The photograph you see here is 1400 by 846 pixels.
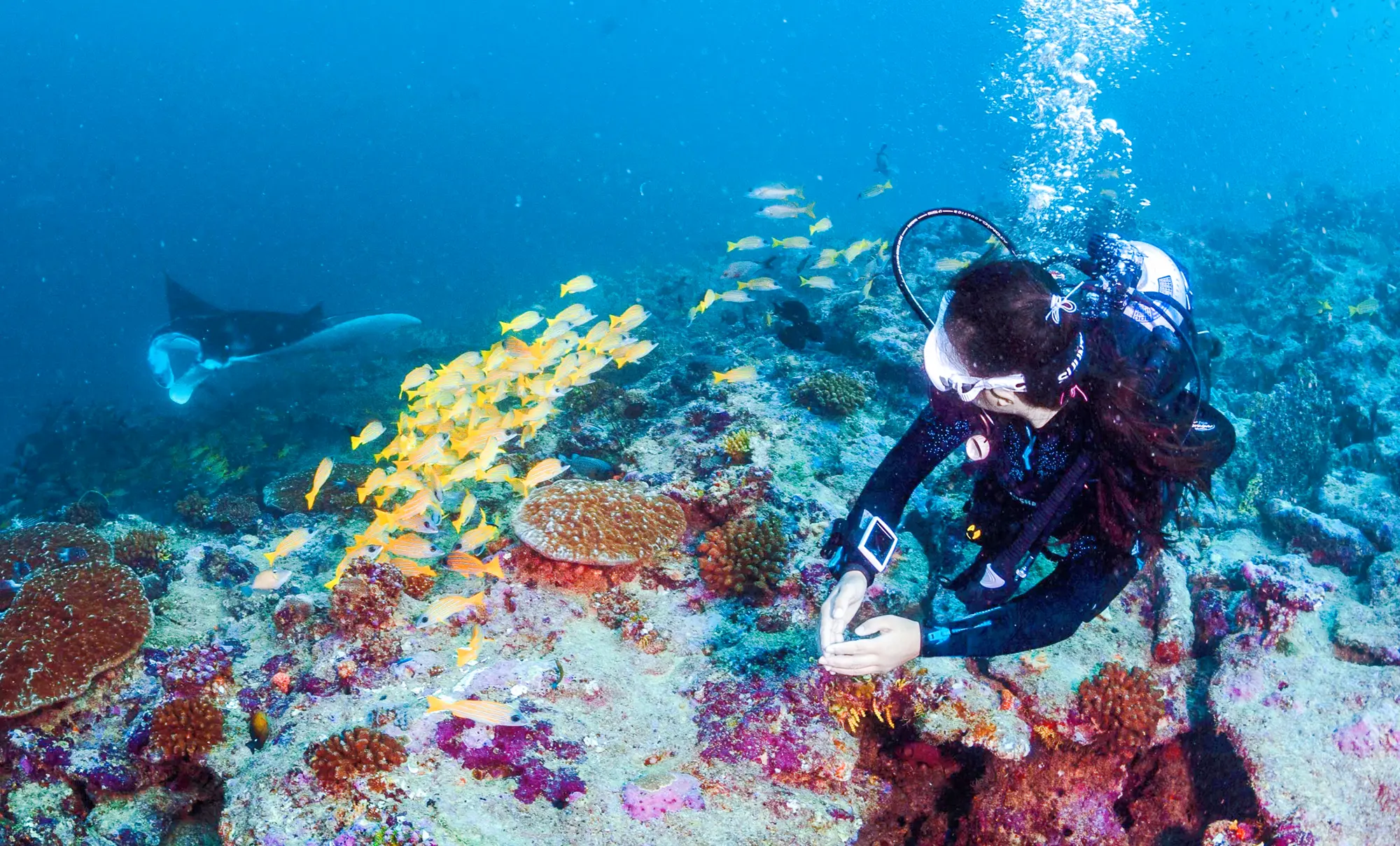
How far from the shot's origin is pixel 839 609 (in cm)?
240

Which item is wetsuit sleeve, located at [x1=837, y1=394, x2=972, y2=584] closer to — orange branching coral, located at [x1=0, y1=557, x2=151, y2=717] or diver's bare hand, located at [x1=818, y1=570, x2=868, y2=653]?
diver's bare hand, located at [x1=818, y1=570, x2=868, y2=653]

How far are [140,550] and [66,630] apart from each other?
2.68m

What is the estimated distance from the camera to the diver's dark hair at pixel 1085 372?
194 centimetres

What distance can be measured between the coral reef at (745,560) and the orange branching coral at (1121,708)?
2073 millimetres

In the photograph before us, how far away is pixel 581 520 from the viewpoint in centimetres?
479

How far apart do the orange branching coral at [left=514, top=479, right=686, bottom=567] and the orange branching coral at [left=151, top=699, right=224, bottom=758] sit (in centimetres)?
212

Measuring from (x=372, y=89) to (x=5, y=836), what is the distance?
14796 cm

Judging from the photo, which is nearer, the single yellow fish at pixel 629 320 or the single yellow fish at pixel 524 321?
the single yellow fish at pixel 524 321

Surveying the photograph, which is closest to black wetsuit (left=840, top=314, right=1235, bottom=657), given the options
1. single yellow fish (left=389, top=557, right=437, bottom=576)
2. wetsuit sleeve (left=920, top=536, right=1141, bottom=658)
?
wetsuit sleeve (left=920, top=536, right=1141, bottom=658)

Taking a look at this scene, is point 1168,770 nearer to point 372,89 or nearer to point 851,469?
point 851,469

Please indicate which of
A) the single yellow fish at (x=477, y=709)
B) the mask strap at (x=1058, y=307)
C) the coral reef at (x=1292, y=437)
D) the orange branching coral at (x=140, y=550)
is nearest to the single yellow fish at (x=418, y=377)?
the orange branching coral at (x=140, y=550)

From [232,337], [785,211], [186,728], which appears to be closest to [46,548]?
[186,728]

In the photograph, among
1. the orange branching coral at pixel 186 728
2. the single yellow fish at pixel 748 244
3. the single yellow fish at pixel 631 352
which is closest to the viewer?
the orange branching coral at pixel 186 728

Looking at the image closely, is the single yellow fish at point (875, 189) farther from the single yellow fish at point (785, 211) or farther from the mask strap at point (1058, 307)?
the mask strap at point (1058, 307)
